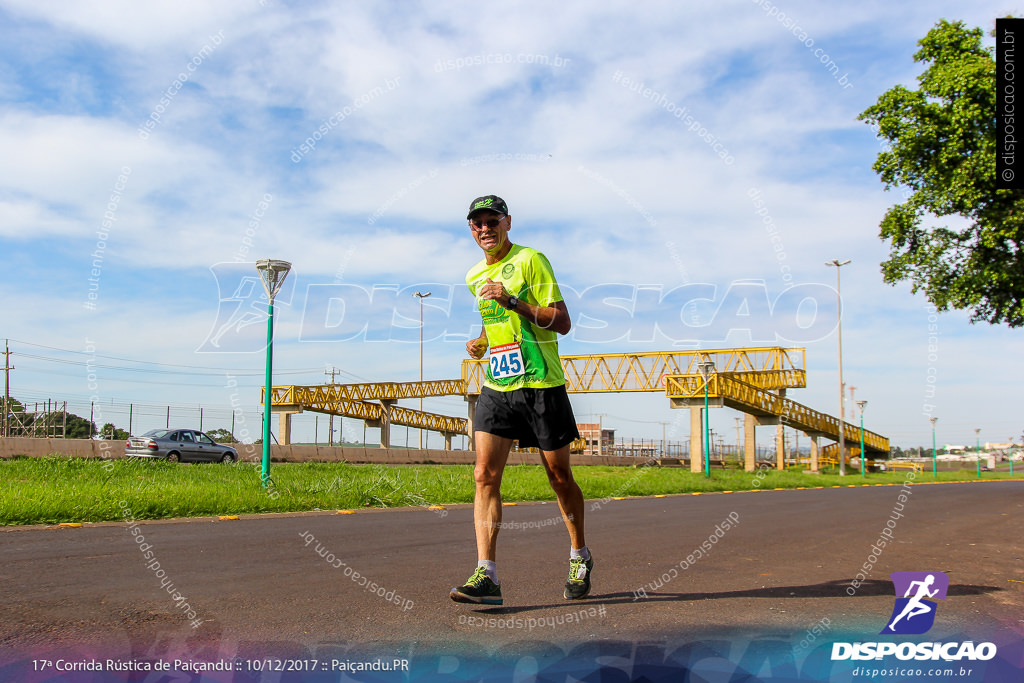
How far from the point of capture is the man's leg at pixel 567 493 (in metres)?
4.20

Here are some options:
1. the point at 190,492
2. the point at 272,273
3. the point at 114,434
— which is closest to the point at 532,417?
the point at 190,492

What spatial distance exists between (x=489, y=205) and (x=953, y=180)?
681 inches

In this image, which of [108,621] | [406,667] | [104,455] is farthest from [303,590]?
[104,455]

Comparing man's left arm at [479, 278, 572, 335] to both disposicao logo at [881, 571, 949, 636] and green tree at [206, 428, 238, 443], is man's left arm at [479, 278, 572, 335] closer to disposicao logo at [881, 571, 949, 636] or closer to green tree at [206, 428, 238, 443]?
disposicao logo at [881, 571, 949, 636]

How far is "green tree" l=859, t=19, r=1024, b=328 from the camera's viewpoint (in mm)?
17344

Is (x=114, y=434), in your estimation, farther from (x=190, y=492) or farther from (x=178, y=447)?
(x=190, y=492)

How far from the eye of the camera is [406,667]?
287 cm

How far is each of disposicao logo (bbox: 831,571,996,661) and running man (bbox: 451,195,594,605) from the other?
142 cm

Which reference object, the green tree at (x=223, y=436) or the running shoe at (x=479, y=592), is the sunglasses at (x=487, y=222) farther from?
the green tree at (x=223, y=436)

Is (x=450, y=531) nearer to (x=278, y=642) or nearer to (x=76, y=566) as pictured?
(x=76, y=566)

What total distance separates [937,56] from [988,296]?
609 cm

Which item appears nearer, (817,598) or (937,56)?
(817,598)

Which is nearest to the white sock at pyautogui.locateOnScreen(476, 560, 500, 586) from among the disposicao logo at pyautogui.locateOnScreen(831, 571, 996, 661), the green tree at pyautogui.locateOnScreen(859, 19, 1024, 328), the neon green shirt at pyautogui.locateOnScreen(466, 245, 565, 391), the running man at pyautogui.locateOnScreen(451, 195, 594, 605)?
the running man at pyautogui.locateOnScreen(451, 195, 594, 605)

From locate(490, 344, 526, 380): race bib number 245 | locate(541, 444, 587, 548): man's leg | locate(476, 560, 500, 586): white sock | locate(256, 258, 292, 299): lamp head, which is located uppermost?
locate(256, 258, 292, 299): lamp head
